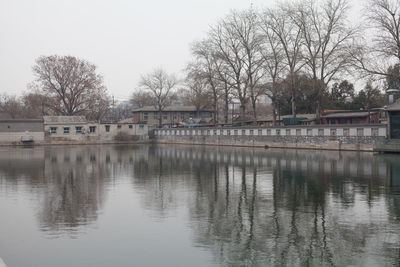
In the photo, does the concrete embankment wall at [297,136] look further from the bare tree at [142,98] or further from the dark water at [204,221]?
the bare tree at [142,98]

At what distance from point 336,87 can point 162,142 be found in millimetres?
33244

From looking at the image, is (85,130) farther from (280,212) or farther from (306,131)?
(280,212)

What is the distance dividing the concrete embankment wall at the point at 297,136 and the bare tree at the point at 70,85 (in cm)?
2233

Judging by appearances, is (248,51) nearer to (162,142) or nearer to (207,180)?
(162,142)

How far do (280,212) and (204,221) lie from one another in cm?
280

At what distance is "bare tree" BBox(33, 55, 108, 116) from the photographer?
8269 centimetres

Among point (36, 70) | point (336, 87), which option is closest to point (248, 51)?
point (336, 87)

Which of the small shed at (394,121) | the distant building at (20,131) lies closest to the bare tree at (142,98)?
the distant building at (20,131)

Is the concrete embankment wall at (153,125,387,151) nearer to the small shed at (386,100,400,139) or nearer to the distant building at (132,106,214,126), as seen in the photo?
the small shed at (386,100,400,139)

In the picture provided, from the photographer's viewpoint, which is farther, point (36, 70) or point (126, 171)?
point (36, 70)

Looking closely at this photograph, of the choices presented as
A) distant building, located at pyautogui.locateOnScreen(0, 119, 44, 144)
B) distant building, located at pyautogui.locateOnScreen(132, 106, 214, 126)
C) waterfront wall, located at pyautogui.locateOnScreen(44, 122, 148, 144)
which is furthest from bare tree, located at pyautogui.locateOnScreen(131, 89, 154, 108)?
distant building, located at pyautogui.locateOnScreen(0, 119, 44, 144)

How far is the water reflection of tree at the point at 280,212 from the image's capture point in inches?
404

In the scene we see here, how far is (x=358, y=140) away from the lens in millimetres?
44438

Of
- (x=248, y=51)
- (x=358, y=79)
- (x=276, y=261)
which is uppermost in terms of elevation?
(x=248, y=51)
